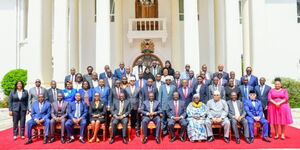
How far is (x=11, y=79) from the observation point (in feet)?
61.4

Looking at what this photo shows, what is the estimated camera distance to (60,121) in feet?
26.1

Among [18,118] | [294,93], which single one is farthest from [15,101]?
[294,93]

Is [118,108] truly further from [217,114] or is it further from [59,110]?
[217,114]

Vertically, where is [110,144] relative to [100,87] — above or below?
below

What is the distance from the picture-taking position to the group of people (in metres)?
7.73

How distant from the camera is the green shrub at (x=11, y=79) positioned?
18672 mm

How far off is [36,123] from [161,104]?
164 inches

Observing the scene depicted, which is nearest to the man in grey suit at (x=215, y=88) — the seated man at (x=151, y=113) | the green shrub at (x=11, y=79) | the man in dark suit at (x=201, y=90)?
the man in dark suit at (x=201, y=90)

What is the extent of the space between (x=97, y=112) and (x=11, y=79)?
13.9m

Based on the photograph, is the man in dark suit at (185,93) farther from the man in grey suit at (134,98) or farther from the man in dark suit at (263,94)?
the man in dark suit at (263,94)

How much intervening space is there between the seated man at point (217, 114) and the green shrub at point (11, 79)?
51.2 feet

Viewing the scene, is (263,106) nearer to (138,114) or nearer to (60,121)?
(138,114)

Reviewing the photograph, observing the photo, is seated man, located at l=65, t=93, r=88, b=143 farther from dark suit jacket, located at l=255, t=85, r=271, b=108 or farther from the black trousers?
dark suit jacket, located at l=255, t=85, r=271, b=108

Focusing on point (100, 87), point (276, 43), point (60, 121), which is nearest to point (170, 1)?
point (276, 43)
